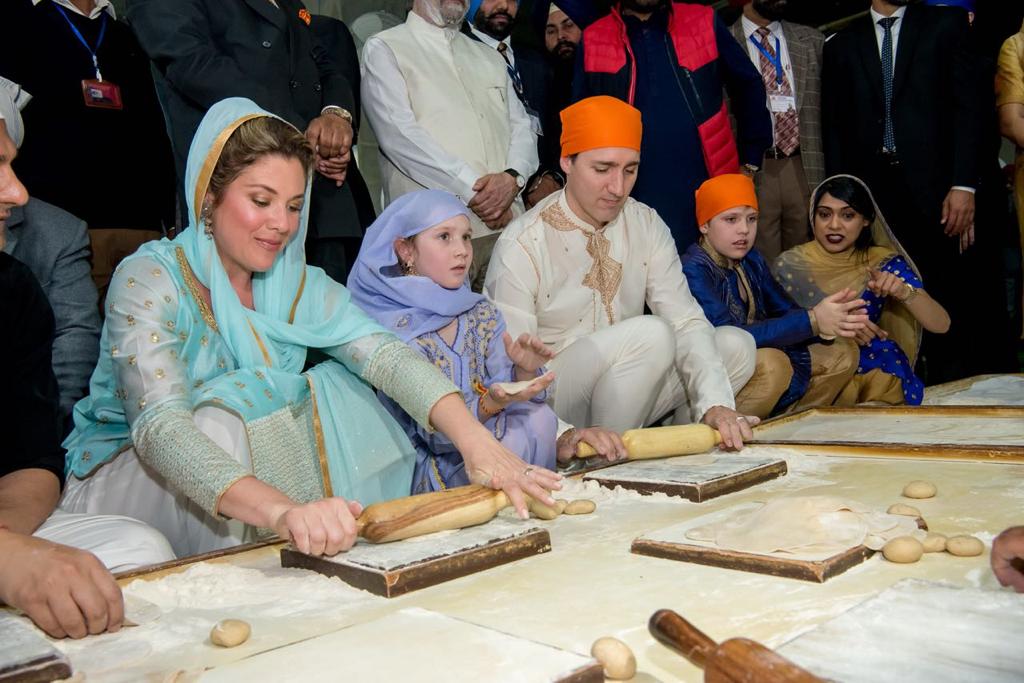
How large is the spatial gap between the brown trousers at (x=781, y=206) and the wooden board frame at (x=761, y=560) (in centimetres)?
354

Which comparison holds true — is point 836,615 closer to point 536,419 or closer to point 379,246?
point 536,419

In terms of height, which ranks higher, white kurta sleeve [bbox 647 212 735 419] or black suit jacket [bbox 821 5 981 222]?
black suit jacket [bbox 821 5 981 222]

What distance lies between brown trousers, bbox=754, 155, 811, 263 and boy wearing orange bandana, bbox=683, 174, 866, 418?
52 centimetres

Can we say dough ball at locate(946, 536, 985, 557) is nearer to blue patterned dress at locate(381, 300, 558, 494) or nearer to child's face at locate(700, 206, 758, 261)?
blue patterned dress at locate(381, 300, 558, 494)

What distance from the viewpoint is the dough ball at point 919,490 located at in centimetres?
210

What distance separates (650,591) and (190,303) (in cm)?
142

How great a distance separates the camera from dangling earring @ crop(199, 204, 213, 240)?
246 cm

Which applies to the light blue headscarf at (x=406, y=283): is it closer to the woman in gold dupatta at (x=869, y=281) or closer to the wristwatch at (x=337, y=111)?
the wristwatch at (x=337, y=111)

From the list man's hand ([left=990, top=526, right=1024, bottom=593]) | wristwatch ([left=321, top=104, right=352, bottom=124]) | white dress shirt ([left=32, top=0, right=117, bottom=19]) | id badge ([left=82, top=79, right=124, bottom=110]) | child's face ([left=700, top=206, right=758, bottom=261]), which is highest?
white dress shirt ([left=32, top=0, right=117, bottom=19])

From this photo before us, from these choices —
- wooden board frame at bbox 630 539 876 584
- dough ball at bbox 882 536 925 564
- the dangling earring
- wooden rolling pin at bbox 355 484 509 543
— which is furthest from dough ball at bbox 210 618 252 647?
the dangling earring

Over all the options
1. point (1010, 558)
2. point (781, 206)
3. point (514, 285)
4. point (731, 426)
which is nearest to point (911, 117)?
point (781, 206)

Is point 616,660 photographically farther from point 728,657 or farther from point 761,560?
point 761,560

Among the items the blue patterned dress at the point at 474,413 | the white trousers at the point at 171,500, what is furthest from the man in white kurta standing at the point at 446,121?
the white trousers at the point at 171,500

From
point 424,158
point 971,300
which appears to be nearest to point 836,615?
point 424,158
